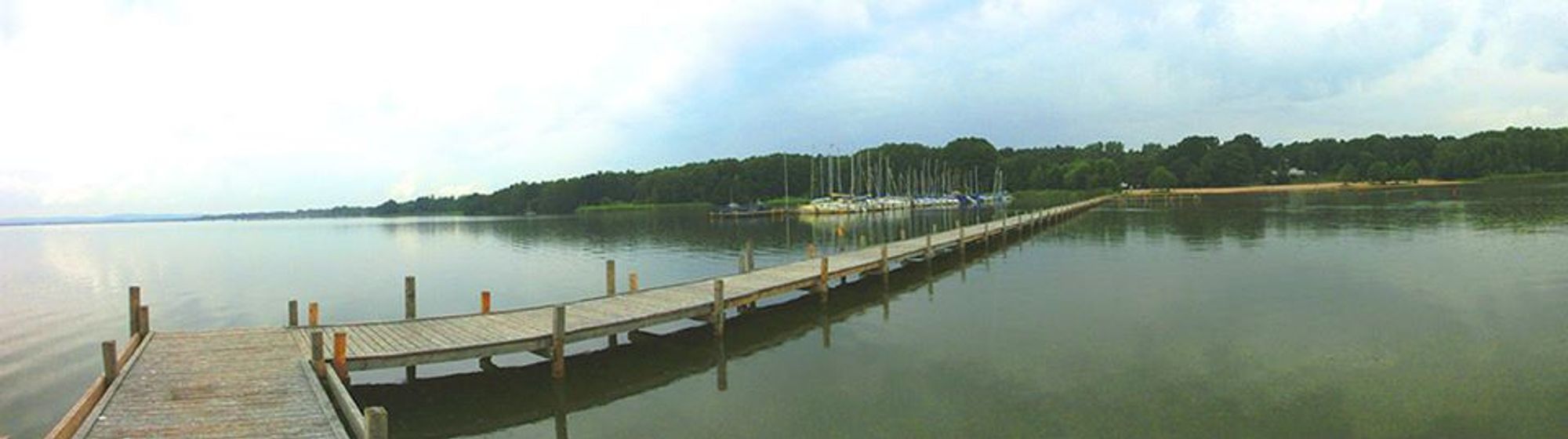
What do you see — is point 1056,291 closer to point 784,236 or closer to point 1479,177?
point 784,236

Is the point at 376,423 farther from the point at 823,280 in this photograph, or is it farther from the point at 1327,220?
the point at 1327,220

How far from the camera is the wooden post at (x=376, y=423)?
8062 millimetres

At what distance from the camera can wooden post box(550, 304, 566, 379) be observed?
15047 millimetres

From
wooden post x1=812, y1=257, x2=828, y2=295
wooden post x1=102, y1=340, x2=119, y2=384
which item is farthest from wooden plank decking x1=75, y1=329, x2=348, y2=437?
wooden post x1=812, y1=257, x2=828, y2=295

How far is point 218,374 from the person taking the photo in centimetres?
1248

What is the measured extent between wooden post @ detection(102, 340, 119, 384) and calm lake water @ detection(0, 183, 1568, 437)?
3102 millimetres

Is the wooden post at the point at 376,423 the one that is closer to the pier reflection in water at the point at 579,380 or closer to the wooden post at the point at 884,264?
the pier reflection in water at the point at 579,380

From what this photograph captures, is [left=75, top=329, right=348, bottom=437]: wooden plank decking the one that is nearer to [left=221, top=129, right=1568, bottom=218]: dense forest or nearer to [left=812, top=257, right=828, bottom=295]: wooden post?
[left=812, top=257, right=828, bottom=295]: wooden post

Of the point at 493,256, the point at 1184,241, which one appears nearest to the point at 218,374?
the point at 493,256

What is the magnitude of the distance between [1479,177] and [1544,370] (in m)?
164

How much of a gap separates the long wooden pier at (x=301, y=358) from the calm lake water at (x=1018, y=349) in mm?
841

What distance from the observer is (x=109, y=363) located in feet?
38.2

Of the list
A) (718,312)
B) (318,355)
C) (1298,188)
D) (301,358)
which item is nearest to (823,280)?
(718,312)

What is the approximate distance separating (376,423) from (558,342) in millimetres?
7068
